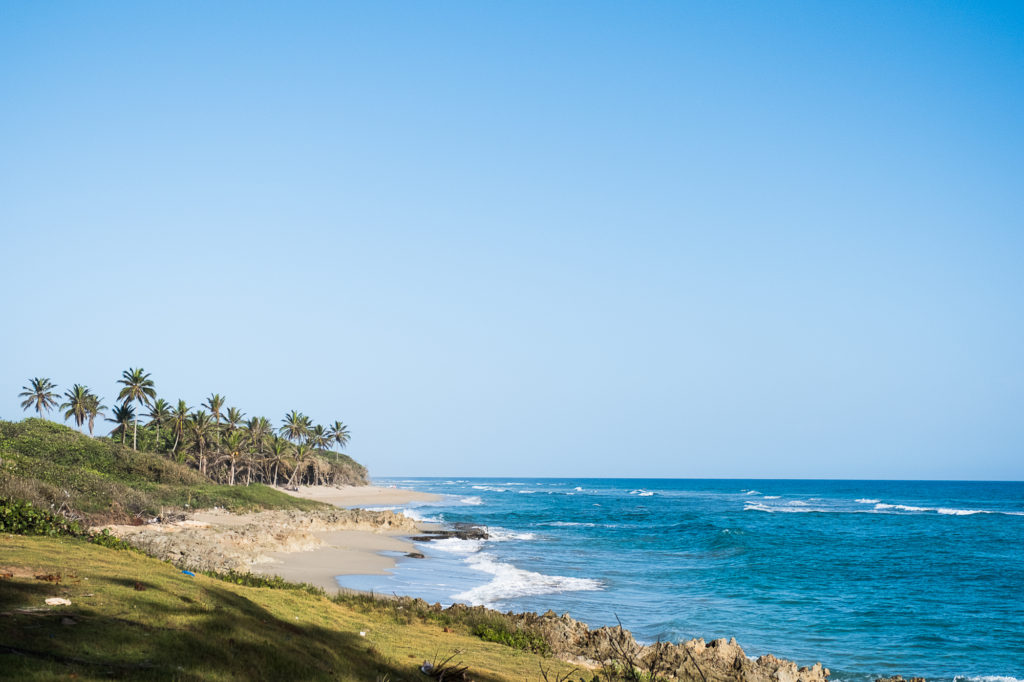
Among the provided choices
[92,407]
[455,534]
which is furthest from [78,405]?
[455,534]

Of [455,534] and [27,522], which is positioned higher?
[27,522]

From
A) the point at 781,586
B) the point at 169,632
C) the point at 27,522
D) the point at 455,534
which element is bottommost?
the point at 455,534

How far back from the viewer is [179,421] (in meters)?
74.5

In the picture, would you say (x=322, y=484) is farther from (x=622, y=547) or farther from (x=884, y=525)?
(x=884, y=525)

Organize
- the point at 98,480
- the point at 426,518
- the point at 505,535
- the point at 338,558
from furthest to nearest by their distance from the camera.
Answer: the point at 426,518 → the point at 505,535 → the point at 98,480 → the point at 338,558

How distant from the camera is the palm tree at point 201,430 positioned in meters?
77.2

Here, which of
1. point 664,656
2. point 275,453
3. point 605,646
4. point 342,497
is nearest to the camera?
A: point 664,656

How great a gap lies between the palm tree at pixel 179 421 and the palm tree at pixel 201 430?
3.13 ft

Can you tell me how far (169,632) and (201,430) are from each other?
77185 millimetres

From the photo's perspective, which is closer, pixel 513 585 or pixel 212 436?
pixel 513 585

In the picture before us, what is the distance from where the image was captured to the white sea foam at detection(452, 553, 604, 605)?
26469 mm

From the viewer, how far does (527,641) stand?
1590 cm

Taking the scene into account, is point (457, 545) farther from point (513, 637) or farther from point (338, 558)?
point (513, 637)

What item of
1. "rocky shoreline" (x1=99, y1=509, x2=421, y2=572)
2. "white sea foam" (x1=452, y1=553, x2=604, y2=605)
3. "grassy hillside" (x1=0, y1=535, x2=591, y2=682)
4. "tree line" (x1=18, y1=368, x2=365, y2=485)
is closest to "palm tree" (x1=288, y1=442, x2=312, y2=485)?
"tree line" (x1=18, y1=368, x2=365, y2=485)
